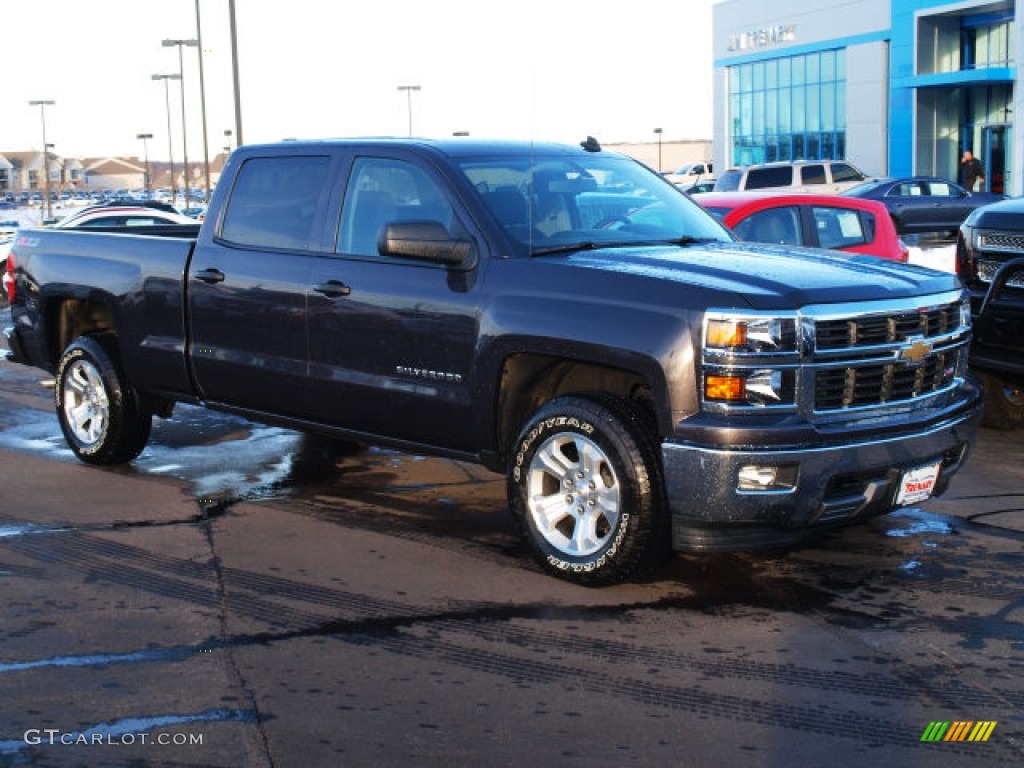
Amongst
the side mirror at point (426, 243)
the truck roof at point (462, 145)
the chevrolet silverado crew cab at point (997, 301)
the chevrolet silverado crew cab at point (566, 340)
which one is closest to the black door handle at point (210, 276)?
the chevrolet silverado crew cab at point (566, 340)

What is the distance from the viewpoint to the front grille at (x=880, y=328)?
17.9 ft

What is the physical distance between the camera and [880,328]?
18.6 feet

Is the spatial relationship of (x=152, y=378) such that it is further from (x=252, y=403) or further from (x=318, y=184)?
(x=318, y=184)

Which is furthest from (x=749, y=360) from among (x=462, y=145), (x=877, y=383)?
(x=462, y=145)

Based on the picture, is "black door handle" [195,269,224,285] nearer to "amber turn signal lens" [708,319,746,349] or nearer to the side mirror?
the side mirror

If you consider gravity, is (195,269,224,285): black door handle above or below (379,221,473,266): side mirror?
below

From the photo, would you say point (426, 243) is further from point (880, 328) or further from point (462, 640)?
point (880, 328)

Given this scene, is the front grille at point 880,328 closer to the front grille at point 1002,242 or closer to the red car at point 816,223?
the front grille at point 1002,242

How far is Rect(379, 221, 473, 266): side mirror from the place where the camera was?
6184 mm

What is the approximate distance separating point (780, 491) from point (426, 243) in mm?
1980

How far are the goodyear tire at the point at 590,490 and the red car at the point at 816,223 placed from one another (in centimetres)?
545

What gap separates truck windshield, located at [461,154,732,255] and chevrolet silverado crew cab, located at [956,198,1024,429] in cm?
256

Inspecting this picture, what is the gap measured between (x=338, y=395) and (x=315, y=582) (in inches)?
46.6

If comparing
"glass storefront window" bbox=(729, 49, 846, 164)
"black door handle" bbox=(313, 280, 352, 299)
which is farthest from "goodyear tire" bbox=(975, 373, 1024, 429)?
"glass storefront window" bbox=(729, 49, 846, 164)
